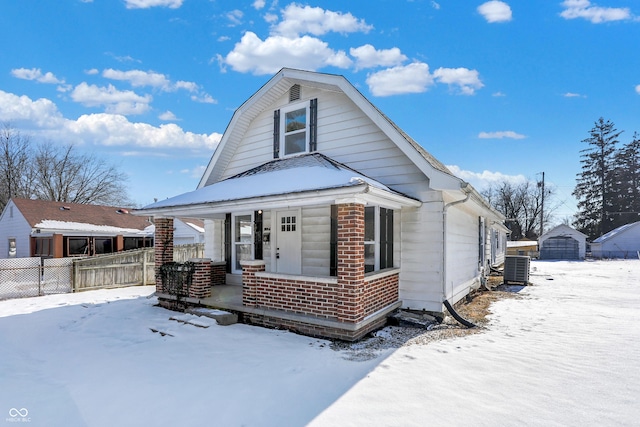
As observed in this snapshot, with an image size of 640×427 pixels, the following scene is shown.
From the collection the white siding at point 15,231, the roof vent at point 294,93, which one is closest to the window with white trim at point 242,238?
the roof vent at point 294,93

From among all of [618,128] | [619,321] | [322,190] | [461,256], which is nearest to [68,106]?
[322,190]

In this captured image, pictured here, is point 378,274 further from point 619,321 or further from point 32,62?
point 32,62

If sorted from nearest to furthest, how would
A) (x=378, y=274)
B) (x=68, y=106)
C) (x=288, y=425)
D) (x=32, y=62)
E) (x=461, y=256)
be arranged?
(x=288, y=425) < (x=378, y=274) < (x=461, y=256) < (x=32, y=62) < (x=68, y=106)

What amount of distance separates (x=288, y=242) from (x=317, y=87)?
161 inches

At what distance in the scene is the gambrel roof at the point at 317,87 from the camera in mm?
6629

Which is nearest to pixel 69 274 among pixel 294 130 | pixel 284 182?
pixel 294 130

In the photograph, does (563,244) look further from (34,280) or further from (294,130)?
(34,280)

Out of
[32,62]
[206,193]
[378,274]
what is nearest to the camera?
[378,274]

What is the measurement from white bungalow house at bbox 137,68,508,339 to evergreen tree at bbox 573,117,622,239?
4849 cm

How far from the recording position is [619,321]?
7035 millimetres

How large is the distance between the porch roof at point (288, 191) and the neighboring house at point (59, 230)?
13.4 metres

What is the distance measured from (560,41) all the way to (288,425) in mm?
14156

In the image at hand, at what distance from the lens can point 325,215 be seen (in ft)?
26.9

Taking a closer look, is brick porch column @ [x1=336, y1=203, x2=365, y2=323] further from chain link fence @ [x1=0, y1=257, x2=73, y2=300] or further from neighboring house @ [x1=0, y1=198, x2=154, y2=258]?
neighboring house @ [x1=0, y1=198, x2=154, y2=258]
